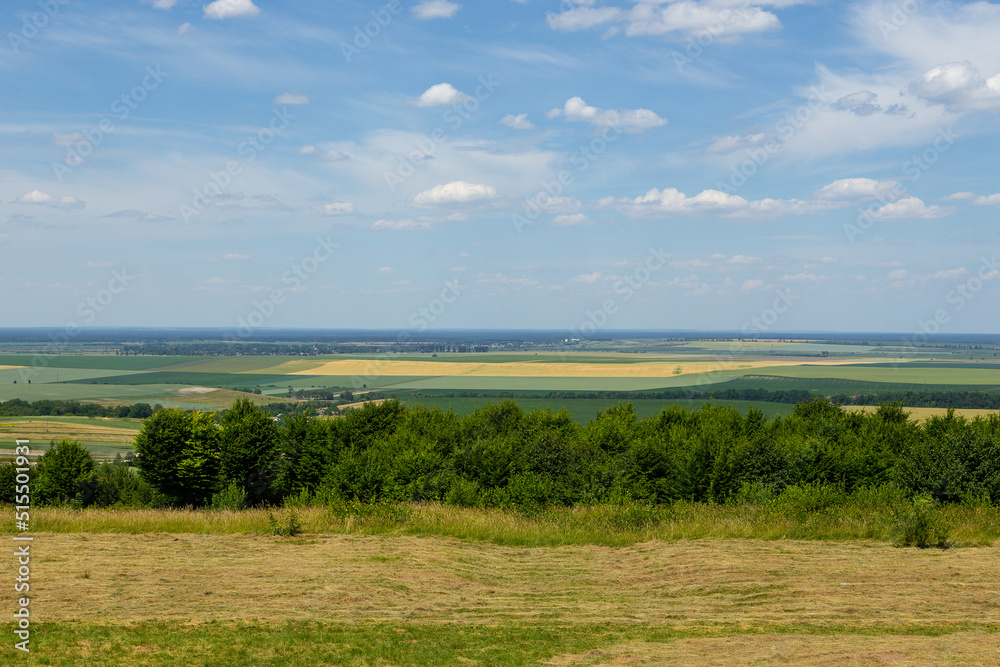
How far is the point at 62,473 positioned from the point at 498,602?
104 feet

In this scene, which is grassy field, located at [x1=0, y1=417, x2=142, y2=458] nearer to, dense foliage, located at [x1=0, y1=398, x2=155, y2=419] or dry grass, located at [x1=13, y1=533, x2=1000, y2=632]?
dense foliage, located at [x1=0, y1=398, x2=155, y2=419]

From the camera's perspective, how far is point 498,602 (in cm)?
1484

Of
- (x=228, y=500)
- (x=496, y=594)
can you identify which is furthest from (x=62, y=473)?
A: (x=496, y=594)

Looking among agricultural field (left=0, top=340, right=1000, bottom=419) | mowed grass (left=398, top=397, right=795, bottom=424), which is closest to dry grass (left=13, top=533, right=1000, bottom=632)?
agricultural field (left=0, top=340, right=1000, bottom=419)

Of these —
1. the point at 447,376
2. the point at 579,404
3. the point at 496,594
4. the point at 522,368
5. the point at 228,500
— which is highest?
the point at 496,594

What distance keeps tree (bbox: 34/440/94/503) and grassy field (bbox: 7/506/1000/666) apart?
17.1 m

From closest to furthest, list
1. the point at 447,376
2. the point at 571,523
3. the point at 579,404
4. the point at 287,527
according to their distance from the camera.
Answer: the point at 287,527 < the point at 571,523 < the point at 579,404 < the point at 447,376

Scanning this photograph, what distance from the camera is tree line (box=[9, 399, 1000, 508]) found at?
2823 cm

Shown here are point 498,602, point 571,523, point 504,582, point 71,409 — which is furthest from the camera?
point 71,409

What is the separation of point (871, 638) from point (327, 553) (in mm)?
12277

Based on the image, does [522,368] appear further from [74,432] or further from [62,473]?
[62,473]

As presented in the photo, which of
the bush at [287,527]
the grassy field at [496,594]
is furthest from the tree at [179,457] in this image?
the bush at [287,527]

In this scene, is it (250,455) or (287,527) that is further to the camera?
(250,455)

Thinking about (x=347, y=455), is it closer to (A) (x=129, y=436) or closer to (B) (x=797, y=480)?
(B) (x=797, y=480)
